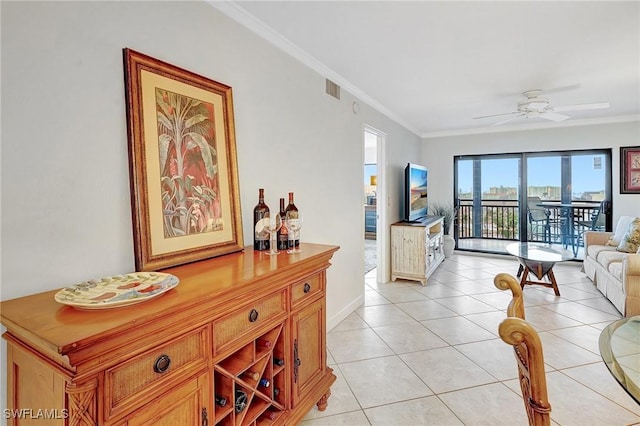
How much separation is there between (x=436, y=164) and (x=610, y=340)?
5530mm

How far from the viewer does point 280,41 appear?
7.84ft

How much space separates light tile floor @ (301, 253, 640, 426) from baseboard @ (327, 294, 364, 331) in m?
0.06

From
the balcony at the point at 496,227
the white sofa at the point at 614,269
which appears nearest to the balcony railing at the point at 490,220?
the balcony at the point at 496,227

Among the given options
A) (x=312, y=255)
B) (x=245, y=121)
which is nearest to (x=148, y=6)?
(x=245, y=121)

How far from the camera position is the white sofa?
10.6 ft

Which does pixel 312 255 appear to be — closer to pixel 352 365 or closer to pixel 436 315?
pixel 352 365

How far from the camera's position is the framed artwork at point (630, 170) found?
517cm

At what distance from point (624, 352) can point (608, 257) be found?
3376 millimetres

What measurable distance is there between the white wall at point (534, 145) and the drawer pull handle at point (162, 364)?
20.8 feet

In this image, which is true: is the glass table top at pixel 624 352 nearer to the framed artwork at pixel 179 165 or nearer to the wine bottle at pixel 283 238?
the wine bottle at pixel 283 238

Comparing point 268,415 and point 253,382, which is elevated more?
point 253,382

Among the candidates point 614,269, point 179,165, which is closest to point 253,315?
point 179,165

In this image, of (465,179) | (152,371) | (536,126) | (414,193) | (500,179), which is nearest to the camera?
(152,371)

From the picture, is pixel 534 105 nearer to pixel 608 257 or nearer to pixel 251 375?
pixel 608 257
